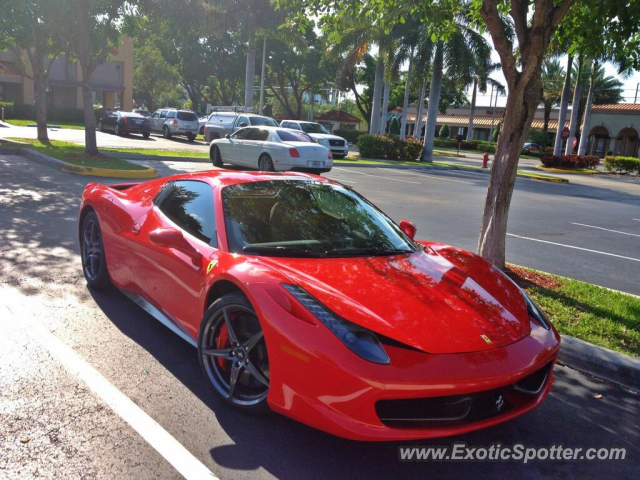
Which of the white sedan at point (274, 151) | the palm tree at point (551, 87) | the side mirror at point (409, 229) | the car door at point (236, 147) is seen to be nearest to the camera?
the side mirror at point (409, 229)

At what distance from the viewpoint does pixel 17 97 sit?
1852 inches

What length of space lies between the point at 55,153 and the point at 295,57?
40.4 meters

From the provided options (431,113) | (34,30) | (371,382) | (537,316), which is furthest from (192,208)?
(431,113)

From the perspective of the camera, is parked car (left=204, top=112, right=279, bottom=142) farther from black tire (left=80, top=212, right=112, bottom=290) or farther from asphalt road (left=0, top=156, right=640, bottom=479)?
asphalt road (left=0, top=156, right=640, bottom=479)

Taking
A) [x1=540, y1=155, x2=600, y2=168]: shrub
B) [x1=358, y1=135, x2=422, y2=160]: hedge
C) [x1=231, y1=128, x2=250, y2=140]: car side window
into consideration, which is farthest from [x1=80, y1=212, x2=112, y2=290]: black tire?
[x1=540, y1=155, x2=600, y2=168]: shrub

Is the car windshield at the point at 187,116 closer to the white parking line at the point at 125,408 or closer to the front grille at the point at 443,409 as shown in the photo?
the white parking line at the point at 125,408

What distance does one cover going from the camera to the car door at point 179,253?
3818 millimetres

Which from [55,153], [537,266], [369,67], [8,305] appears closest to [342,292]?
[8,305]

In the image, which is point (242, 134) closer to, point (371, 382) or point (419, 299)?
point (419, 299)

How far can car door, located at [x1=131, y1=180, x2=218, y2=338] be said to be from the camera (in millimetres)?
3818

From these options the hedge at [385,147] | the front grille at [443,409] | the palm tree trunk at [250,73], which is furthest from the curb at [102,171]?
the palm tree trunk at [250,73]

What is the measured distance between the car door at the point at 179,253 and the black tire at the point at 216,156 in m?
14.3

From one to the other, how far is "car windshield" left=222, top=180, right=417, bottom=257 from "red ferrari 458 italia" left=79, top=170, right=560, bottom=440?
1 centimetres

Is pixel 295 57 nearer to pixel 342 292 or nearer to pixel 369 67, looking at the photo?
pixel 369 67
